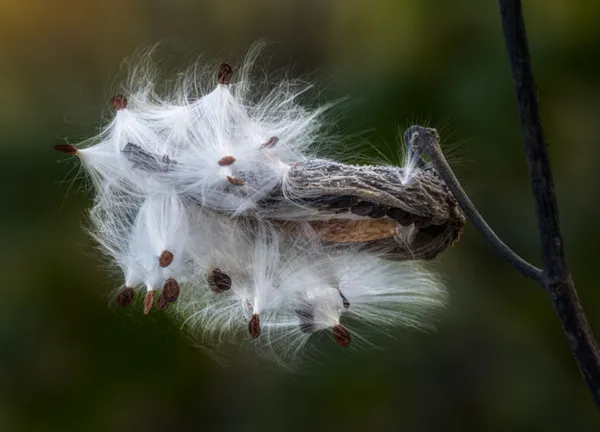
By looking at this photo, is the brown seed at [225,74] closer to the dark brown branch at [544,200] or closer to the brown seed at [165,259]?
the brown seed at [165,259]

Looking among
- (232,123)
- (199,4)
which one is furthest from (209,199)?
(199,4)

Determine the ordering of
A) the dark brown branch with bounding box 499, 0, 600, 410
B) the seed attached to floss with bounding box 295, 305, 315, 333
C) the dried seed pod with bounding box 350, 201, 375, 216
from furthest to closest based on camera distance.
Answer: the seed attached to floss with bounding box 295, 305, 315, 333 < the dried seed pod with bounding box 350, 201, 375, 216 < the dark brown branch with bounding box 499, 0, 600, 410

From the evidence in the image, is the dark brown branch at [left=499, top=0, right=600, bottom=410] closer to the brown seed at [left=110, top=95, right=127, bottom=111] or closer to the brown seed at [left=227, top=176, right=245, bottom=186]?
the brown seed at [left=227, top=176, right=245, bottom=186]

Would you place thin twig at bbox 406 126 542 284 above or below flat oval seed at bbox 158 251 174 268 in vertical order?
above

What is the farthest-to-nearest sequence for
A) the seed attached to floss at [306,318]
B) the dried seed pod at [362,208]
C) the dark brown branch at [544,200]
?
the seed attached to floss at [306,318] → the dried seed pod at [362,208] → the dark brown branch at [544,200]

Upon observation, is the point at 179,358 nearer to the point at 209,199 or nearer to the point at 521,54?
the point at 209,199

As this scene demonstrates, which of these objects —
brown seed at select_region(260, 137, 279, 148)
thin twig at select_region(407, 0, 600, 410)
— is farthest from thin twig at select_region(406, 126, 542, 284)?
brown seed at select_region(260, 137, 279, 148)

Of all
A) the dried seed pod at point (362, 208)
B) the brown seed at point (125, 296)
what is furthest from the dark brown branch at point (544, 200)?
the brown seed at point (125, 296)
